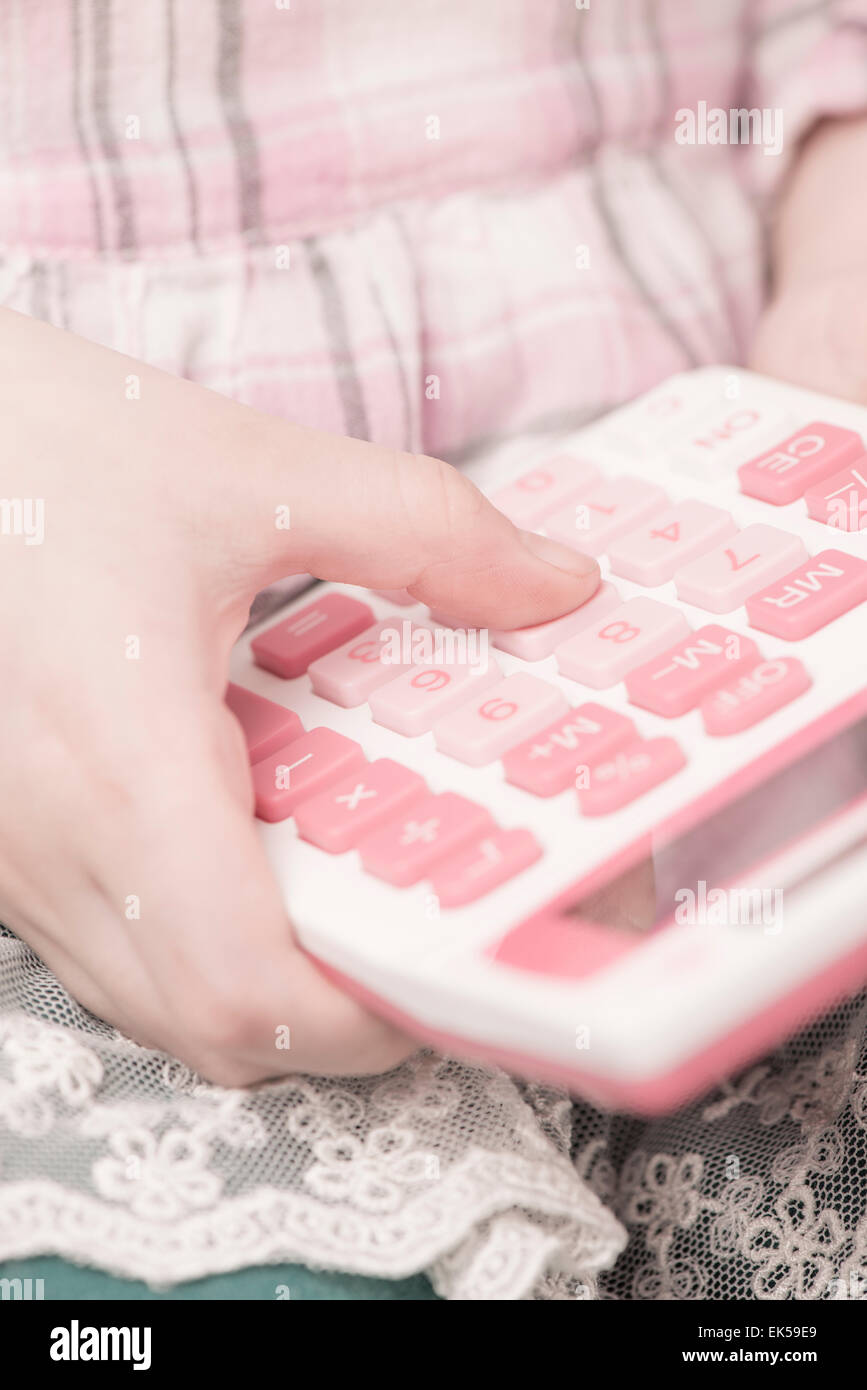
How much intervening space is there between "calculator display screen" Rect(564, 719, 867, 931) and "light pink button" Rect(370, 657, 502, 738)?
0.26 ft

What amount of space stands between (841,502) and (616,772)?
0.51 ft

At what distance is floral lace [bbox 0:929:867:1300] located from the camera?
0.38 meters

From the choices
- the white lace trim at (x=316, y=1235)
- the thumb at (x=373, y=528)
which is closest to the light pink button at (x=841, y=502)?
→ the thumb at (x=373, y=528)

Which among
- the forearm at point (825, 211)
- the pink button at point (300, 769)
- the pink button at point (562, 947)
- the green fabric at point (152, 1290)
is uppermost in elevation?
the forearm at point (825, 211)

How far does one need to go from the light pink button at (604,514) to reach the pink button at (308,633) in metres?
0.08

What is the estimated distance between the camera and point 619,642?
45 centimetres

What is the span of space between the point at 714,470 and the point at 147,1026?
291 millimetres

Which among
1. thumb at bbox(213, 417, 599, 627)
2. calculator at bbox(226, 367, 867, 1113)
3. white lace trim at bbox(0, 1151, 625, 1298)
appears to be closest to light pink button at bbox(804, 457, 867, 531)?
calculator at bbox(226, 367, 867, 1113)

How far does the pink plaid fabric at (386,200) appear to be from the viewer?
524 mm

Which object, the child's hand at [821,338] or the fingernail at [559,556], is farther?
the child's hand at [821,338]

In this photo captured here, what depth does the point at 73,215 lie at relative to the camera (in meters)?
0.53

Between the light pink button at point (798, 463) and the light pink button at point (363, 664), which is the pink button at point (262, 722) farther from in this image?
the light pink button at point (798, 463)

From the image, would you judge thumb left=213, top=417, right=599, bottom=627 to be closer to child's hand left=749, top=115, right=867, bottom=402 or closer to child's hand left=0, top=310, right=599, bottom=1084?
child's hand left=0, top=310, right=599, bottom=1084
